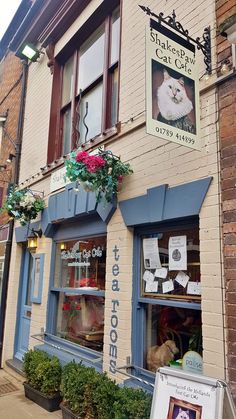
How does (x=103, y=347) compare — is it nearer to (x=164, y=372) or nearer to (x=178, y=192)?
(x=164, y=372)

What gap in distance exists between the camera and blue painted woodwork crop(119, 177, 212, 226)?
354cm

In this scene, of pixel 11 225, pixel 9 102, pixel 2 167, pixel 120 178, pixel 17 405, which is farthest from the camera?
pixel 9 102

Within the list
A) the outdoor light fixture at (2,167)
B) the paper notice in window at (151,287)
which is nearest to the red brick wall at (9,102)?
the outdoor light fixture at (2,167)

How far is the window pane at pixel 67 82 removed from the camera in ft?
23.0

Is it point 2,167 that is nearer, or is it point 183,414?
point 183,414

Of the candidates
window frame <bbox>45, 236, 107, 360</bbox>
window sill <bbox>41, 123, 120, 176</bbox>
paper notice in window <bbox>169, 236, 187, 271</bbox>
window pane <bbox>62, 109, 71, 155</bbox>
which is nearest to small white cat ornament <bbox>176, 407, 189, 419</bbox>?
paper notice in window <bbox>169, 236, 187, 271</bbox>

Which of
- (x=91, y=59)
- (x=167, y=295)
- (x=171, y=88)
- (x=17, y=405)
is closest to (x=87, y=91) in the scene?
(x=91, y=59)

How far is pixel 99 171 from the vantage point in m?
4.42

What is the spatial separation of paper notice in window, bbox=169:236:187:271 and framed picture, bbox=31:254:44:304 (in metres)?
3.18

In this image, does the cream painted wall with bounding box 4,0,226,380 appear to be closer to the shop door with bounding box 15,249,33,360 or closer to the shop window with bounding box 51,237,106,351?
the shop window with bounding box 51,237,106,351

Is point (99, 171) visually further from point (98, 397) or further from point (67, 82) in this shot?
point (67, 82)

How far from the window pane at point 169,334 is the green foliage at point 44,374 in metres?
1.55

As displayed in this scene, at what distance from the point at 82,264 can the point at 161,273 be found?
76.4 inches

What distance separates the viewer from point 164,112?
301cm
